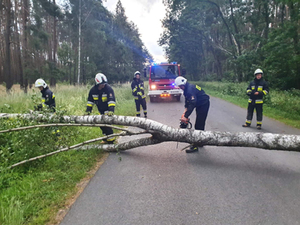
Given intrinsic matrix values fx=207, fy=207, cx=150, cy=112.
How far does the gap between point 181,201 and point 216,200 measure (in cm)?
50

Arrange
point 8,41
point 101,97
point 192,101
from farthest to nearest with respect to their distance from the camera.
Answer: point 8,41 < point 101,97 < point 192,101

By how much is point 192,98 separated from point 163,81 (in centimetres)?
956

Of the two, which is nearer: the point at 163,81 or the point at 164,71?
the point at 163,81

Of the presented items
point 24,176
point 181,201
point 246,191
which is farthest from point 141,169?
point 24,176

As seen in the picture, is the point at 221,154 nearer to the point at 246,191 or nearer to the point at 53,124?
the point at 246,191

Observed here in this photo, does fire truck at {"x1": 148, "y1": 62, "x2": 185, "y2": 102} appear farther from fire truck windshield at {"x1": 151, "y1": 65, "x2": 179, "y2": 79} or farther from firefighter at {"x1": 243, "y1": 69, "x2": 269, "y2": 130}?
firefighter at {"x1": 243, "y1": 69, "x2": 269, "y2": 130}

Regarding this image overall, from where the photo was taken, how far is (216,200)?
2928mm

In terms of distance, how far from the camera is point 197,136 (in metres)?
4.29

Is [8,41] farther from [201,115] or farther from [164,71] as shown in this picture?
[201,115]

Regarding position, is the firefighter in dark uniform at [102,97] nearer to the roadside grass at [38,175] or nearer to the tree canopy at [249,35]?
the roadside grass at [38,175]

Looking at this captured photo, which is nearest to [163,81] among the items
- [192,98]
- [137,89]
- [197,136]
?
[137,89]

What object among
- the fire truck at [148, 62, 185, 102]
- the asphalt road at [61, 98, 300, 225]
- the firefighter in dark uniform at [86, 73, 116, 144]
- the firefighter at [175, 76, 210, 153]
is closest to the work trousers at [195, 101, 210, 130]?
the firefighter at [175, 76, 210, 153]

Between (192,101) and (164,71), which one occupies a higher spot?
(164,71)

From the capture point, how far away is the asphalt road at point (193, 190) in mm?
2576
